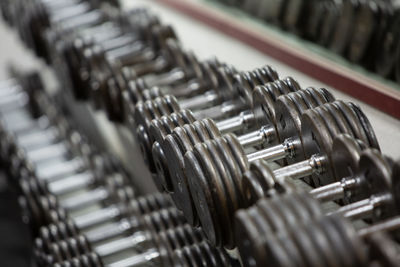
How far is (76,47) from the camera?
→ 2332 millimetres

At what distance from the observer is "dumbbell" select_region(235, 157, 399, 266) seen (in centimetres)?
92

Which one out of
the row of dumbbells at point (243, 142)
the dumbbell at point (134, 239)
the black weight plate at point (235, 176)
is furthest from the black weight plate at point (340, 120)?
the dumbbell at point (134, 239)

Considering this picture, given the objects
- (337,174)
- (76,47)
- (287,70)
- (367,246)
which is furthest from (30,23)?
(367,246)

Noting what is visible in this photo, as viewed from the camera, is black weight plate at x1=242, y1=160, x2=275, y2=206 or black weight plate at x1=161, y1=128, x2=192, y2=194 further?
black weight plate at x1=161, y1=128, x2=192, y2=194

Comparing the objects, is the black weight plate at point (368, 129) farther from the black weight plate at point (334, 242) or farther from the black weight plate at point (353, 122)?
the black weight plate at point (334, 242)

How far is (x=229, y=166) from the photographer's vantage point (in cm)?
120

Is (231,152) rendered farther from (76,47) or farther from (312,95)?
(76,47)

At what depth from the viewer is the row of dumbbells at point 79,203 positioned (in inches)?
71.6

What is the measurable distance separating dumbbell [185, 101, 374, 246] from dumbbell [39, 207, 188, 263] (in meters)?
0.56

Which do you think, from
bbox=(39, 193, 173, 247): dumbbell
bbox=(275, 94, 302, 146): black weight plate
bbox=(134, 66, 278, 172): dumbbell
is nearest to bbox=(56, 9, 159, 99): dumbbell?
bbox=(39, 193, 173, 247): dumbbell

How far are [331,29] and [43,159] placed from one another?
1453 mm

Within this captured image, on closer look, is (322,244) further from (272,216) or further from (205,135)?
(205,135)

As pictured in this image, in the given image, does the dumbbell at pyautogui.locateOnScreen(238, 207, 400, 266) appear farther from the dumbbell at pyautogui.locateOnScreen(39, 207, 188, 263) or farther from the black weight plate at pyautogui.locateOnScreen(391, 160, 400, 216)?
the dumbbell at pyautogui.locateOnScreen(39, 207, 188, 263)

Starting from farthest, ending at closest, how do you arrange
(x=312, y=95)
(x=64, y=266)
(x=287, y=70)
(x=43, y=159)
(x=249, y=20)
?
(x=43, y=159) → (x=249, y=20) → (x=287, y=70) → (x=64, y=266) → (x=312, y=95)
